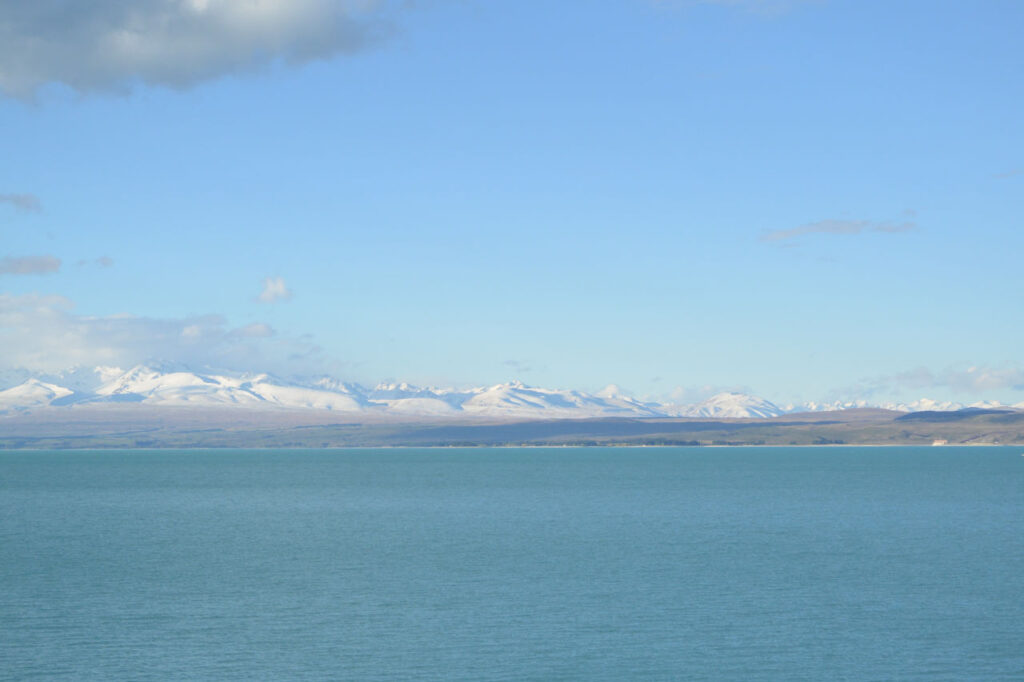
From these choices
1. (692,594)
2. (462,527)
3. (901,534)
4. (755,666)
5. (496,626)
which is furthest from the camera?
(462,527)

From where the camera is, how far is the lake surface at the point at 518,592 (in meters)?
36.2

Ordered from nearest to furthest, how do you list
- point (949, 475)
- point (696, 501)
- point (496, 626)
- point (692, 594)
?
point (496, 626), point (692, 594), point (696, 501), point (949, 475)

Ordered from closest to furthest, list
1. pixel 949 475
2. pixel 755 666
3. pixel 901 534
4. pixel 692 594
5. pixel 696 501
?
pixel 755 666 → pixel 692 594 → pixel 901 534 → pixel 696 501 → pixel 949 475

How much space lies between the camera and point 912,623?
41.3m

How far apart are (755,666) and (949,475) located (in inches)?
5068

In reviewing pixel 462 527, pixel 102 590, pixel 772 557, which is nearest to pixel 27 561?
pixel 102 590

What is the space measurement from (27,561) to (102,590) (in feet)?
42.4

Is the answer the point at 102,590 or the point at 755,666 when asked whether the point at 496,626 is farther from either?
the point at 102,590

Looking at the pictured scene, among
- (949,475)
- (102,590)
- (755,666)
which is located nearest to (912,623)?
(755,666)

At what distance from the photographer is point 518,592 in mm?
48219

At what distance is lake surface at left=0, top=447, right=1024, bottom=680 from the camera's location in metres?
36.2

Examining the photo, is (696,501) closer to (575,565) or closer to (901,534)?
(901,534)

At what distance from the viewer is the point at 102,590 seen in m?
49.1

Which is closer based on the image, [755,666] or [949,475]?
[755,666]
